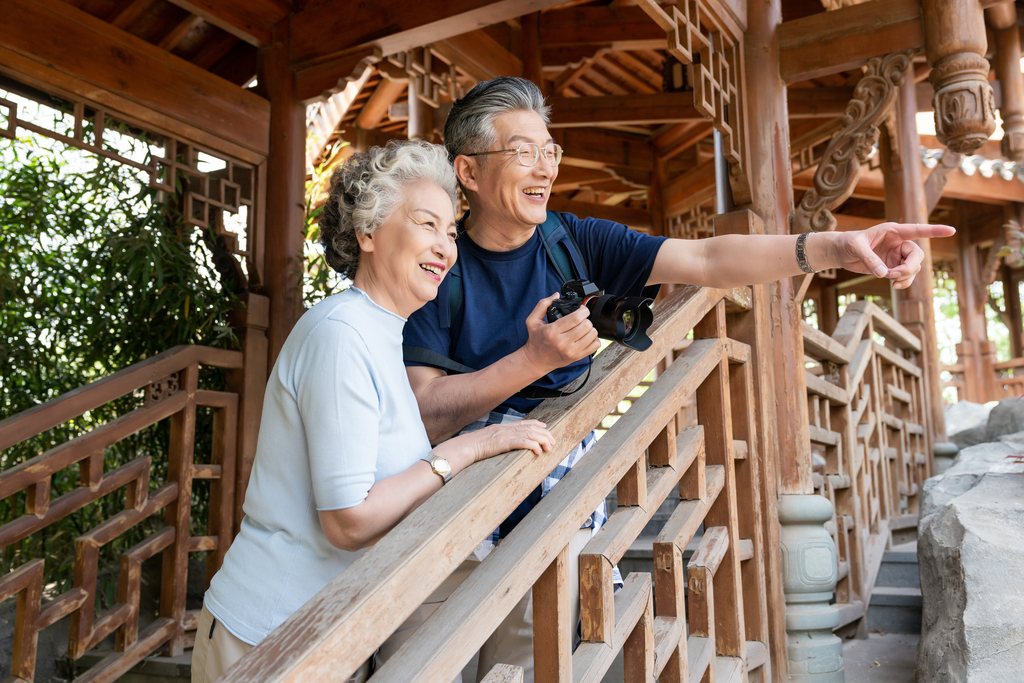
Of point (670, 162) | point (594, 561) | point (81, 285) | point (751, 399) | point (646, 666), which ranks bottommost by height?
point (646, 666)

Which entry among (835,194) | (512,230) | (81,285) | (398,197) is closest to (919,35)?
(835,194)

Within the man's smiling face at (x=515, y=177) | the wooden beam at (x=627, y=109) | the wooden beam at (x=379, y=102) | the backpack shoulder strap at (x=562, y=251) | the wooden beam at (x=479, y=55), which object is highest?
the wooden beam at (x=379, y=102)

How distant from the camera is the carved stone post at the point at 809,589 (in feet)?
8.44

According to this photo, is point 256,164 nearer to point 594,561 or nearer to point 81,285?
point 81,285

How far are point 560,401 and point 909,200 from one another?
575 cm

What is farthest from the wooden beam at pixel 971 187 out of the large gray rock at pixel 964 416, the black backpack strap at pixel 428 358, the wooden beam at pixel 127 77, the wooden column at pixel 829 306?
the black backpack strap at pixel 428 358

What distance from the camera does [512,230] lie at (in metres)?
1.82

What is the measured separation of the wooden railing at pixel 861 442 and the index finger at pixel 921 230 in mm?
1624

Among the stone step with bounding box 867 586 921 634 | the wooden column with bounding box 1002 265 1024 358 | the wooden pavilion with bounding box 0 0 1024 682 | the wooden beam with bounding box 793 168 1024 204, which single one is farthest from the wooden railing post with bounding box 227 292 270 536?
the wooden column with bounding box 1002 265 1024 358

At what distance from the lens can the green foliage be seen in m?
3.27

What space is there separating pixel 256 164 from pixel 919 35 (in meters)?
2.81

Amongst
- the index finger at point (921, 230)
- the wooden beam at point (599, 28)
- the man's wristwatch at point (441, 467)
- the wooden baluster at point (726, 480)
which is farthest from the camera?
the wooden beam at point (599, 28)

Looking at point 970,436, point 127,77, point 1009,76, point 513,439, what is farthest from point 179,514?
point 1009,76

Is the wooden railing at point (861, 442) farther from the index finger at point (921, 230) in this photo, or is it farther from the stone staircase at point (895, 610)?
the index finger at point (921, 230)
